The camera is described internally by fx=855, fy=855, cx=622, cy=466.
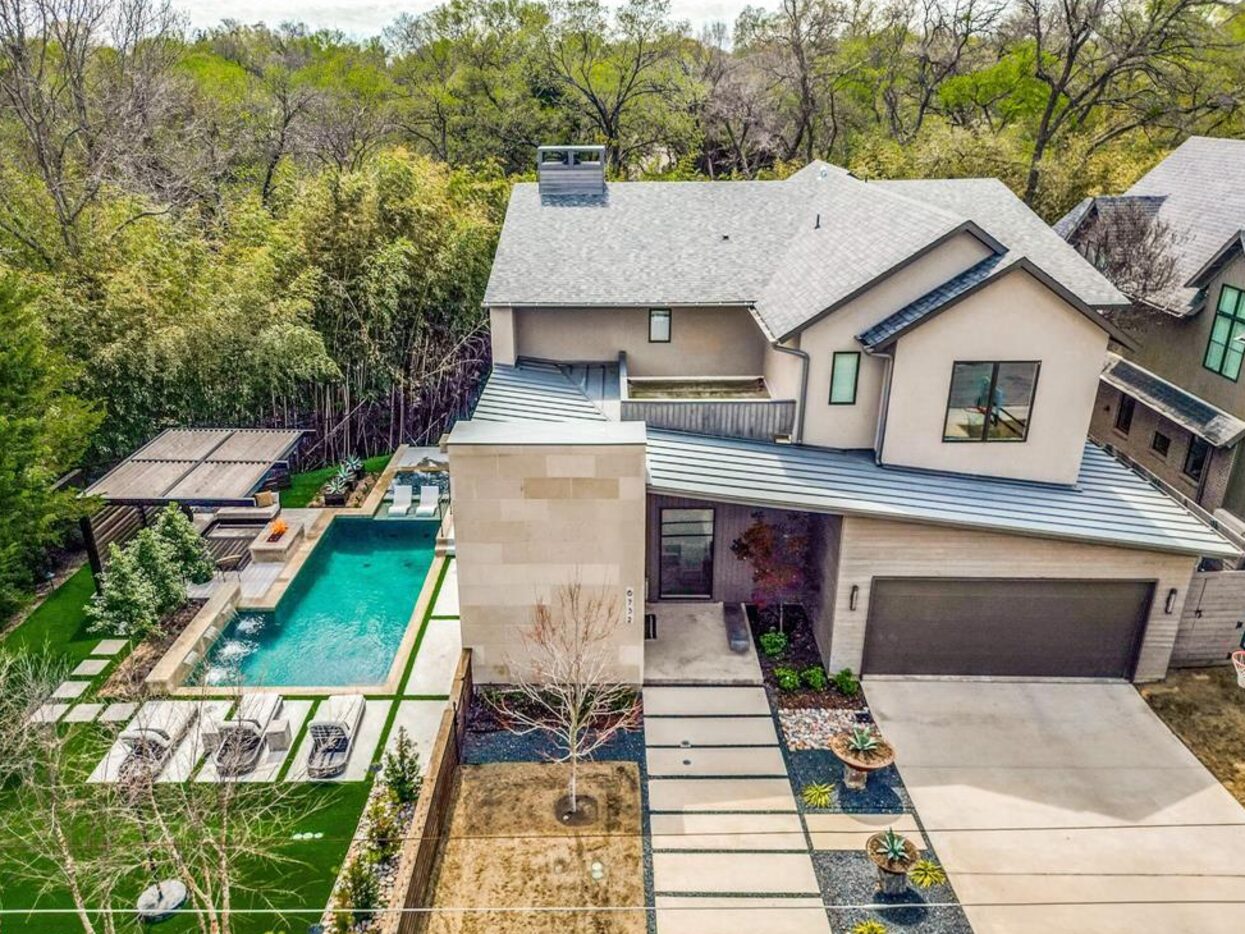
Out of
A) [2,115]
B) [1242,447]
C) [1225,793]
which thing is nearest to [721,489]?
[1225,793]

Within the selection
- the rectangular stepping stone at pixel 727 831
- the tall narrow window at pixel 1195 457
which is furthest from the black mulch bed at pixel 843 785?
the tall narrow window at pixel 1195 457

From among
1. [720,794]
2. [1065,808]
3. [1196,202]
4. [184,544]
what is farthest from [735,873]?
[1196,202]

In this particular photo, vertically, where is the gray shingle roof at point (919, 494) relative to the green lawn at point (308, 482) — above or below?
above

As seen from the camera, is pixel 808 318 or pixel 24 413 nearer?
pixel 808 318

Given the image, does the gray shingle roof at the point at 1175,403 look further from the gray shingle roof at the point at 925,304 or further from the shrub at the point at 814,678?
the shrub at the point at 814,678

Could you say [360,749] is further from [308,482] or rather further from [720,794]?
[308,482]

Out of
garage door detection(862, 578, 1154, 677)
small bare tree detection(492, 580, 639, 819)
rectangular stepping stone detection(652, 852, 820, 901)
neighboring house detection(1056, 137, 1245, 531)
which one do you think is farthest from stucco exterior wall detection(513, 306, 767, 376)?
rectangular stepping stone detection(652, 852, 820, 901)

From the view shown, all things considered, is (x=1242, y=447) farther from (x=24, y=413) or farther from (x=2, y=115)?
(x=2, y=115)
